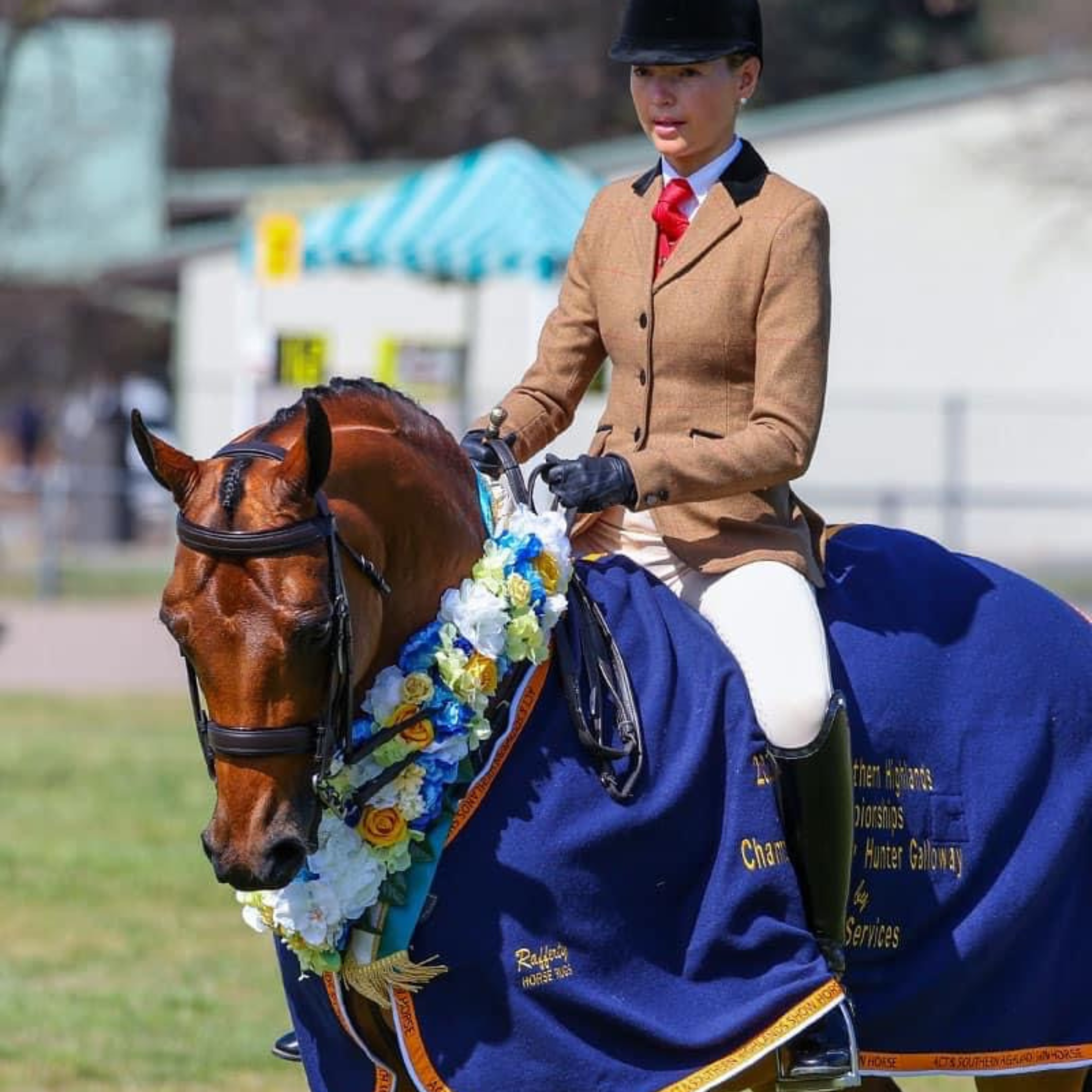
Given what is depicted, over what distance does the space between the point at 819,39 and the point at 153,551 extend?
16.6 metres

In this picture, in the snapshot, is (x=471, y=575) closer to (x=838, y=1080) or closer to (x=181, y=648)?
(x=181, y=648)

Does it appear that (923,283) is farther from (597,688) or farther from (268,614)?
(268,614)

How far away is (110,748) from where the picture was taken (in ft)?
37.9

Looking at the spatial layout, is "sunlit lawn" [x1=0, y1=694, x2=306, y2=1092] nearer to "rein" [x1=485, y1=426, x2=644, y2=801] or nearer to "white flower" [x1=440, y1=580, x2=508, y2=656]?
"rein" [x1=485, y1=426, x2=644, y2=801]

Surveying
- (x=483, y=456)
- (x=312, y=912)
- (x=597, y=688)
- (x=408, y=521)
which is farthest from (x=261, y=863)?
(x=483, y=456)

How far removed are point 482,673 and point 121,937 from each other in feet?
14.2

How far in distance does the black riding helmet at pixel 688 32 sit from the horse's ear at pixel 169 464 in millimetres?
1158

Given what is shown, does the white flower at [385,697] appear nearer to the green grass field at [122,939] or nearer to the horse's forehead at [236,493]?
the horse's forehead at [236,493]

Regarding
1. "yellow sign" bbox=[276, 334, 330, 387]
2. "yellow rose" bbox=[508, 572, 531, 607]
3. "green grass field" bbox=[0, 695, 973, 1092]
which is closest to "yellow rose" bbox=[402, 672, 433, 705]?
"yellow rose" bbox=[508, 572, 531, 607]

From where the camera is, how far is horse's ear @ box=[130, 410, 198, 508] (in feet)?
11.5

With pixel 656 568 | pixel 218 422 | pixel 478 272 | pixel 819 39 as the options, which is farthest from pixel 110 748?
pixel 819 39

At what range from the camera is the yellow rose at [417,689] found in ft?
12.3

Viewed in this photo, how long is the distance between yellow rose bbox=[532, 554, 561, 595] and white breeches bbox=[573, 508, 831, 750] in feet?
1.22

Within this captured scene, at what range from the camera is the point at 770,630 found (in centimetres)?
409
